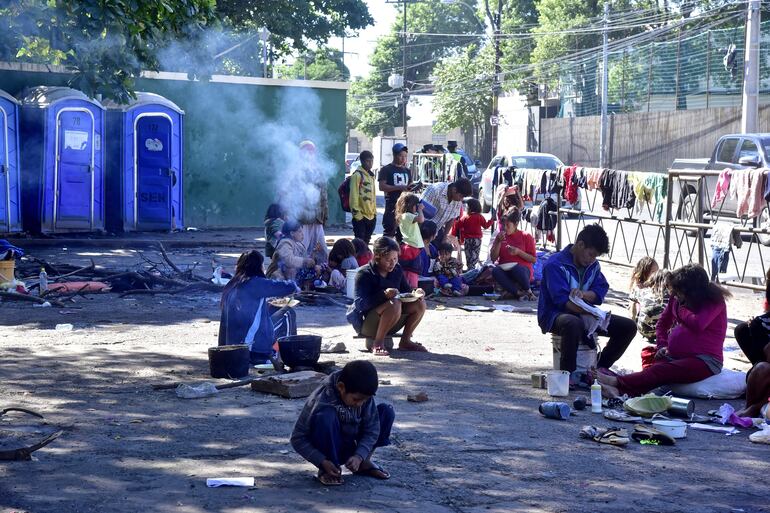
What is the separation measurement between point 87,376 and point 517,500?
400 centimetres

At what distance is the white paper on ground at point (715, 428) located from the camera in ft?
21.6

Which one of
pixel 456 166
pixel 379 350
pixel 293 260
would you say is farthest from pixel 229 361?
pixel 456 166

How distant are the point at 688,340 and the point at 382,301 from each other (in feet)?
8.73

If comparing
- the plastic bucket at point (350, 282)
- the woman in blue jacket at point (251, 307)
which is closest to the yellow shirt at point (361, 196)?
the plastic bucket at point (350, 282)

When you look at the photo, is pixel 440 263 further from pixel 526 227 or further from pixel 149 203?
pixel 149 203

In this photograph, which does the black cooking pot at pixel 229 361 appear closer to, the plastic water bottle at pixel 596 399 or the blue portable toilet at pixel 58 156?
the plastic water bottle at pixel 596 399

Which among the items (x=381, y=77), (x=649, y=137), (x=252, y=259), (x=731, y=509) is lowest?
(x=731, y=509)

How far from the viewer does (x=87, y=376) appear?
303 inches

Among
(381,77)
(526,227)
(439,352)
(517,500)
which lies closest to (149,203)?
(526,227)

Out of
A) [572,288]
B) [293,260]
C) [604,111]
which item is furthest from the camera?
[604,111]

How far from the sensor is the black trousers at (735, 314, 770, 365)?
736cm

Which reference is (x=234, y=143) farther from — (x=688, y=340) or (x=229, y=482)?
(x=229, y=482)

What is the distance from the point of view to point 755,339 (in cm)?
741

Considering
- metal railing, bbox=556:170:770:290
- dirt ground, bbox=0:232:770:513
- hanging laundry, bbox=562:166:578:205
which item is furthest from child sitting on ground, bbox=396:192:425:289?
hanging laundry, bbox=562:166:578:205
